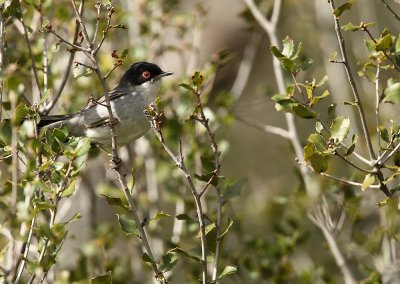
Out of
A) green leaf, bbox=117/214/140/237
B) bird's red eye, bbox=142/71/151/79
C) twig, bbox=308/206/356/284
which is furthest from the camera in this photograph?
bird's red eye, bbox=142/71/151/79

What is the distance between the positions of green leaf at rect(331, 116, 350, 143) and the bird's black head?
2101mm

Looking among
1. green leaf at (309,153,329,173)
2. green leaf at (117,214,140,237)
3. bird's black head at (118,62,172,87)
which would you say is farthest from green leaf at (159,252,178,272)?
bird's black head at (118,62,172,87)

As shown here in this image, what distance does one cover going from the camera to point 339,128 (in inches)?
110

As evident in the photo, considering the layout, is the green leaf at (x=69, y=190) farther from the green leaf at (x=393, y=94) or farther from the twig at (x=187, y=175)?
the green leaf at (x=393, y=94)

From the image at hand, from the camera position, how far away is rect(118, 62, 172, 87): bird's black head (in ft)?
15.5

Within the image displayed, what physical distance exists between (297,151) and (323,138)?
1525mm

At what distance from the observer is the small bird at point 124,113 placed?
4367 mm

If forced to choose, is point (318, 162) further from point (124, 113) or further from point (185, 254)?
point (124, 113)

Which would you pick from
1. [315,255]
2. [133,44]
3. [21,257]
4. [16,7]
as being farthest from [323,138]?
[315,255]

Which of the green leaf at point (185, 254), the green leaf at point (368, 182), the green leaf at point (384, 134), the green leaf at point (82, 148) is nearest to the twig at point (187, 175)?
the green leaf at point (185, 254)

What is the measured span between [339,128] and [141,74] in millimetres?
2186

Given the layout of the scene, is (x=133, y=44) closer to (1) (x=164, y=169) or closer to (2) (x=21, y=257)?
(1) (x=164, y=169)

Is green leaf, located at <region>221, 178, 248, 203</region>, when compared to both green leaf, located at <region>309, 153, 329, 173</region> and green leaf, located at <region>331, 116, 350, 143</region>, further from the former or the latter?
green leaf, located at <region>331, 116, 350, 143</region>

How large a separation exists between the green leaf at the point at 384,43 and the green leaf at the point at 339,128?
0.34 m
